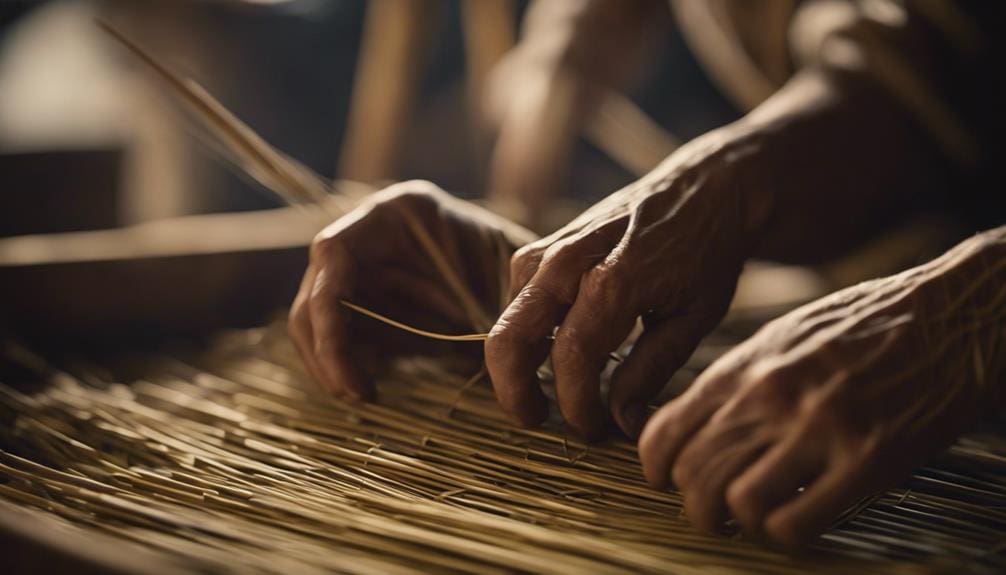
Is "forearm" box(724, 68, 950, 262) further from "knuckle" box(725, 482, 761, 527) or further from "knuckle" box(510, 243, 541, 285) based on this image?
"knuckle" box(725, 482, 761, 527)

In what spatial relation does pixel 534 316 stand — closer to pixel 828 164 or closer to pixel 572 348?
pixel 572 348

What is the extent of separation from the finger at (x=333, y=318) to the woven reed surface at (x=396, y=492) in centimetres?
4

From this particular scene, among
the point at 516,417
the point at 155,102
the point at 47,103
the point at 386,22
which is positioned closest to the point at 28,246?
the point at 516,417

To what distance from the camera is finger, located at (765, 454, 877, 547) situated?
1.54ft

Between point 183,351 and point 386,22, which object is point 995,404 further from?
point 386,22

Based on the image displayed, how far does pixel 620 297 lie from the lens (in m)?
0.61

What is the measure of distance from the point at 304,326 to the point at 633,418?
289 millimetres

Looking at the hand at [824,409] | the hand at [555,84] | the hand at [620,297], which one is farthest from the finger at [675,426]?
the hand at [555,84]

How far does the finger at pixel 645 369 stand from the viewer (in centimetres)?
63

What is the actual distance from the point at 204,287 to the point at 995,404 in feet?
3.01

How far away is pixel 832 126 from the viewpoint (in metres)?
0.91

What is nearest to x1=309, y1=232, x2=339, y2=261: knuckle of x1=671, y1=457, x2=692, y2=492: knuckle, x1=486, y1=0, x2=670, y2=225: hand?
x1=671, y1=457, x2=692, y2=492: knuckle

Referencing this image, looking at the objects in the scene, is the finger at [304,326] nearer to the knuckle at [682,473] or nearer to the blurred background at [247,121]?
the blurred background at [247,121]

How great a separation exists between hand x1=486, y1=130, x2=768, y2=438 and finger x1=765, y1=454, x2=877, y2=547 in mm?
169
